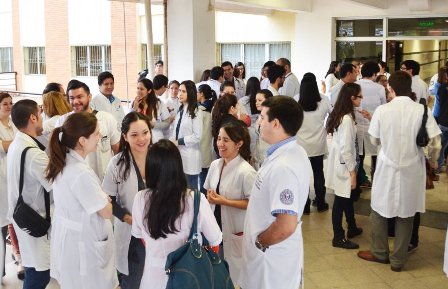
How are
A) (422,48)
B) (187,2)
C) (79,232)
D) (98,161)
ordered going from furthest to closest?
1. (422,48)
2. (187,2)
3. (98,161)
4. (79,232)

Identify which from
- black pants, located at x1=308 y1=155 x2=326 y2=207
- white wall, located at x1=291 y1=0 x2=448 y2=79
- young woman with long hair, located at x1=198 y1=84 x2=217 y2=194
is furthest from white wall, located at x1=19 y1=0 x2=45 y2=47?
black pants, located at x1=308 y1=155 x2=326 y2=207

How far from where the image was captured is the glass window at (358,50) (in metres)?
11.7

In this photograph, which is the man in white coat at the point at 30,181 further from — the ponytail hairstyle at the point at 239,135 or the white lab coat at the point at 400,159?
the white lab coat at the point at 400,159

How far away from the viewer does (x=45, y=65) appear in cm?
1477

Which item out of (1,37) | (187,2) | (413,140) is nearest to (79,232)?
(413,140)

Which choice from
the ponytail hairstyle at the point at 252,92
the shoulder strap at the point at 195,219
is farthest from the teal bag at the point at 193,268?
the ponytail hairstyle at the point at 252,92

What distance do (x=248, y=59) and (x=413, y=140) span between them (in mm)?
9840

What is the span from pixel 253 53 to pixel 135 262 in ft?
35.7

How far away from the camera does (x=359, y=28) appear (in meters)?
11.7

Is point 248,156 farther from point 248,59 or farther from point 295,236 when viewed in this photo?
point 248,59

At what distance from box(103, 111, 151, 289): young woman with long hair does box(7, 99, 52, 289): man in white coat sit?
0.41 m

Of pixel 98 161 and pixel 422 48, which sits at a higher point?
pixel 422 48

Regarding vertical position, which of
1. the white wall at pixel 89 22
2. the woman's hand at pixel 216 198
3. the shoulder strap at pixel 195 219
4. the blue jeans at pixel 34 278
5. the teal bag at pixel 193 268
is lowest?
the blue jeans at pixel 34 278

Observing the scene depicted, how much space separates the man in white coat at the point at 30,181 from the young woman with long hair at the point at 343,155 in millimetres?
2400
